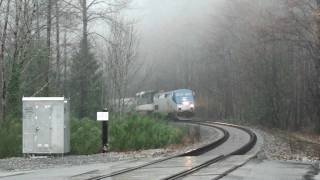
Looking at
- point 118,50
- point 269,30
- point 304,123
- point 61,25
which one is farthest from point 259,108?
point 61,25

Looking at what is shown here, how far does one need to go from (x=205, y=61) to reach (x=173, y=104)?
3610 centimetres

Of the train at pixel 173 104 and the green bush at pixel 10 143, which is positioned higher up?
the train at pixel 173 104

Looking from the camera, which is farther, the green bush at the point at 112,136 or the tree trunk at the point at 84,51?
the tree trunk at the point at 84,51

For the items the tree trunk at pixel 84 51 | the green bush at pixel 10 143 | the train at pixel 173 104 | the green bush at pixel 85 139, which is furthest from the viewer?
the train at pixel 173 104

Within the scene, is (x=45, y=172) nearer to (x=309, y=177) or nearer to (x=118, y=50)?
(x=309, y=177)

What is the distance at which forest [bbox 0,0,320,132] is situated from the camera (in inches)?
1248

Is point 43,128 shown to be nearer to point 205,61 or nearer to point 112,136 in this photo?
point 112,136

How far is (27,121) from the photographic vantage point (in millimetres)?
23234

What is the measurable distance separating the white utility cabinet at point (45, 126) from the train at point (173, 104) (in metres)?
41.5

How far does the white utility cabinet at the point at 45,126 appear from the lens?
22.9 m

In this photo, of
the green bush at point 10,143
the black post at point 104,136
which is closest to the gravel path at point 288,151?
the black post at point 104,136

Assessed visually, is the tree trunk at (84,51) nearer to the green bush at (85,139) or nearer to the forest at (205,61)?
the forest at (205,61)

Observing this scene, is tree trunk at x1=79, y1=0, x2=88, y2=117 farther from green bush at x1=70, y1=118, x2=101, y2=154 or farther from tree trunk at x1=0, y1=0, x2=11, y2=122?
green bush at x1=70, y1=118, x2=101, y2=154

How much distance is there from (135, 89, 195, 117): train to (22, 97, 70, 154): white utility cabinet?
4146cm
